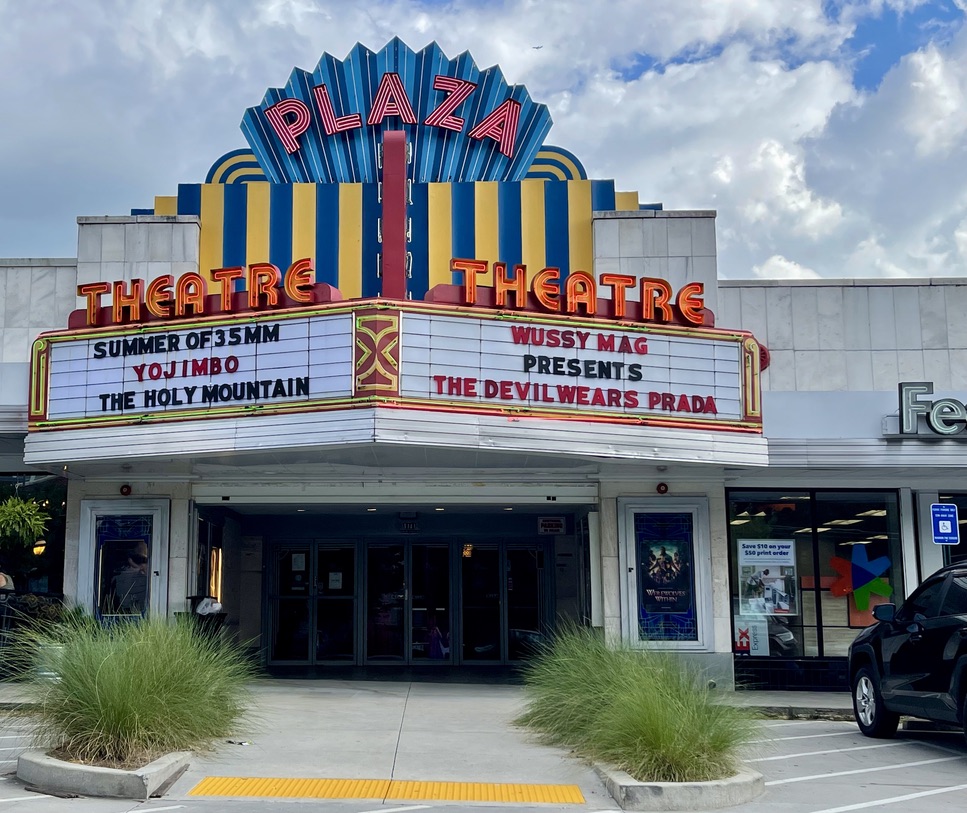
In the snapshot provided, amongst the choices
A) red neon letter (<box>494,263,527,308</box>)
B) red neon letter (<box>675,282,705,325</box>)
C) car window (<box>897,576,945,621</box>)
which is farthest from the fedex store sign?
red neon letter (<box>494,263,527,308</box>)

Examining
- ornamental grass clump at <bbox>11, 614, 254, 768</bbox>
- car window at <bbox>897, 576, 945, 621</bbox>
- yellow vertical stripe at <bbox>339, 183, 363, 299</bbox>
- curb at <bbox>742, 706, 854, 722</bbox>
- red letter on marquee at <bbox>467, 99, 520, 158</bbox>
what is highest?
red letter on marquee at <bbox>467, 99, 520, 158</bbox>

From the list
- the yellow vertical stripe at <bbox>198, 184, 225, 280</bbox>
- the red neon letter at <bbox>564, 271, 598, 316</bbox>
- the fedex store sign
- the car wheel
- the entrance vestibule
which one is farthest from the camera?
the entrance vestibule

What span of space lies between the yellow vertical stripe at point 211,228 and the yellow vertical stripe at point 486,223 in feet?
14.1

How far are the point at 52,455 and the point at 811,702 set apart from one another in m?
11.2

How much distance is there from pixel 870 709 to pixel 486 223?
1012cm

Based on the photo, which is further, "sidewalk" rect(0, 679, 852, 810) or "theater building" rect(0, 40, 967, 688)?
"theater building" rect(0, 40, 967, 688)

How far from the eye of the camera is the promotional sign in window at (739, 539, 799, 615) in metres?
17.8

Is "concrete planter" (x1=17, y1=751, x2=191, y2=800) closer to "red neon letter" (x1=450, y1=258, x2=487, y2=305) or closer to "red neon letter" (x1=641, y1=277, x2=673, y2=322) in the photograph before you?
"red neon letter" (x1=450, y1=258, x2=487, y2=305)

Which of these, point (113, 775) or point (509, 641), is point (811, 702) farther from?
point (113, 775)

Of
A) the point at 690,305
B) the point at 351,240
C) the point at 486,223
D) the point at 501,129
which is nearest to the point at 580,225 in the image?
the point at 486,223

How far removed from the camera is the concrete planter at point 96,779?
8.95 metres

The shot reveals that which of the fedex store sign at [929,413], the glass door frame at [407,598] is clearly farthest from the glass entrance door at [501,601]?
the fedex store sign at [929,413]

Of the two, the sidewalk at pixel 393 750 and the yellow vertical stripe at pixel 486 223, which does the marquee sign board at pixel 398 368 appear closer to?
the sidewalk at pixel 393 750

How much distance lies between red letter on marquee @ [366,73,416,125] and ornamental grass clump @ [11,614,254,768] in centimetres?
1233
